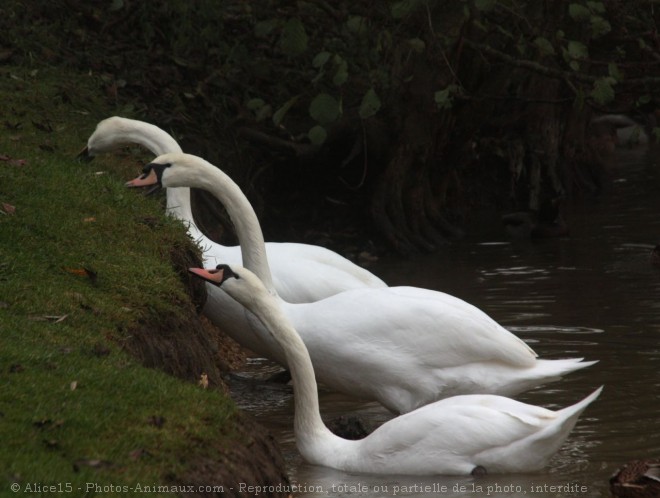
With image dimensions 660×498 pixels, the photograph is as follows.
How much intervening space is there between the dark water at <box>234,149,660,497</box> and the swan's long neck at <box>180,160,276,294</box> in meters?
0.91

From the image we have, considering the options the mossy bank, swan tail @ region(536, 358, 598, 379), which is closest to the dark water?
swan tail @ region(536, 358, 598, 379)

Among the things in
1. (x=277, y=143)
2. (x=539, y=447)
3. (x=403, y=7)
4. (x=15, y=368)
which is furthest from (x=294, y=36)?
(x=277, y=143)

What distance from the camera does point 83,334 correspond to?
574 cm

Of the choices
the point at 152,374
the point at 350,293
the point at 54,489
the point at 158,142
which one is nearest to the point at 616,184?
the point at 158,142

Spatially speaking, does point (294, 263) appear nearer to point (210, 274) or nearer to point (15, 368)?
point (210, 274)

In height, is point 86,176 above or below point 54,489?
below

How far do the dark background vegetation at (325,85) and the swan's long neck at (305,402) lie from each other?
5.35 metres

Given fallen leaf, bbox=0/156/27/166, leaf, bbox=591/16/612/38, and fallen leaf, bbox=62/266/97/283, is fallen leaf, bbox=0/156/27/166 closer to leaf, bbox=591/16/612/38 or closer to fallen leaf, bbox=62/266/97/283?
fallen leaf, bbox=62/266/97/283

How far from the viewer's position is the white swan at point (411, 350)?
280 inches

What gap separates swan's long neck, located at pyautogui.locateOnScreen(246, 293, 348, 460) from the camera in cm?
649

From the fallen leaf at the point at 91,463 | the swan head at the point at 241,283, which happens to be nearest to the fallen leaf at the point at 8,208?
the swan head at the point at 241,283

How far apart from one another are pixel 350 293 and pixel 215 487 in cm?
284

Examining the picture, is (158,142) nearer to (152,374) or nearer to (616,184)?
(152,374)

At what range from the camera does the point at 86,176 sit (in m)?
8.41
